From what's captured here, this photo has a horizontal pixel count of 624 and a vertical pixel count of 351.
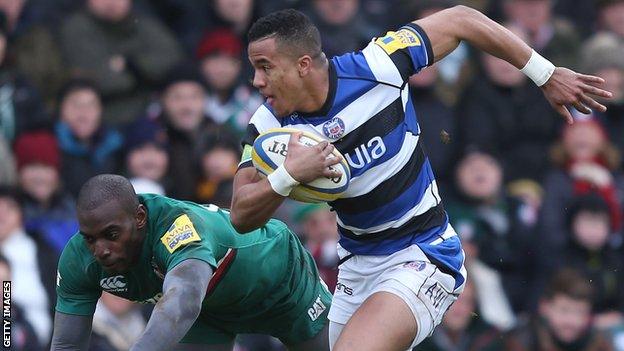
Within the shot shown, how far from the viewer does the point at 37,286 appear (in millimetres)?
10922

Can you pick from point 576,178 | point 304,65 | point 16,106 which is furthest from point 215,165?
point 304,65

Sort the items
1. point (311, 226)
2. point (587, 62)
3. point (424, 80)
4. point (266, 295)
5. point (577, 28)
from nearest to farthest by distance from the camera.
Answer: point (266, 295) → point (311, 226) → point (424, 80) → point (587, 62) → point (577, 28)

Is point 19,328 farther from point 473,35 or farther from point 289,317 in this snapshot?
point 473,35

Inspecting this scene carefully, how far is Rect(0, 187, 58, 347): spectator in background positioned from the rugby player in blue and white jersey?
11.4 ft

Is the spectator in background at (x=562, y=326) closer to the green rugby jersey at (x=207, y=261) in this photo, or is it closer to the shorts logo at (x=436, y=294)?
the green rugby jersey at (x=207, y=261)

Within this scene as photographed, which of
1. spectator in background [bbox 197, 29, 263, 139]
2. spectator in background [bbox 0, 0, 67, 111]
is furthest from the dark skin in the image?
spectator in background [bbox 197, 29, 263, 139]

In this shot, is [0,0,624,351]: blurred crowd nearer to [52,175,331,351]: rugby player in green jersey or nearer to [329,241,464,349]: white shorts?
[52,175,331,351]: rugby player in green jersey

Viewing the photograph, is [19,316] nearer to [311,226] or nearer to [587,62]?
[311,226]

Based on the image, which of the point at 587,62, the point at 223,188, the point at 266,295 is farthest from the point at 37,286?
the point at 587,62

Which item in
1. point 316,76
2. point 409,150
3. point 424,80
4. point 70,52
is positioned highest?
point 316,76

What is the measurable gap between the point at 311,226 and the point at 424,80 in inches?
76.2

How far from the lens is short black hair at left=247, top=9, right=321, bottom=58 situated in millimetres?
7574

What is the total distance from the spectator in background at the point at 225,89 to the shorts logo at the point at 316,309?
3.81 metres

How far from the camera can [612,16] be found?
1480 cm
